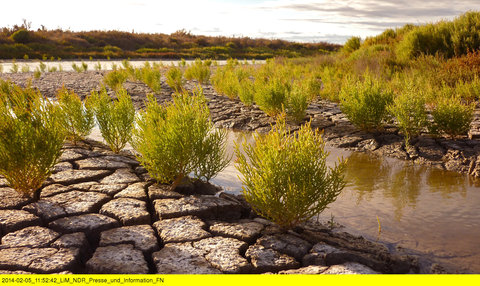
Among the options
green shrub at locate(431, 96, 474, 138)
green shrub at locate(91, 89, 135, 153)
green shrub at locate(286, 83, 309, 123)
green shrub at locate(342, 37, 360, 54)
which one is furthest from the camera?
green shrub at locate(342, 37, 360, 54)

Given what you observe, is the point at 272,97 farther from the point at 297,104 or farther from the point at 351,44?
the point at 351,44

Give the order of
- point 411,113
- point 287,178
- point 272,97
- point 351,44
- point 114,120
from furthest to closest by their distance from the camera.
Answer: point 351,44 < point 272,97 < point 411,113 < point 114,120 < point 287,178

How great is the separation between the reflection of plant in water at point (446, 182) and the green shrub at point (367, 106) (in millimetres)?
1750

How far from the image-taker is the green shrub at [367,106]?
7117 millimetres

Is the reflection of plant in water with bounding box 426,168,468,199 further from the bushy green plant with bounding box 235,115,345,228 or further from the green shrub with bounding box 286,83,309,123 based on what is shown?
the green shrub with bounding box 286,83,309,123

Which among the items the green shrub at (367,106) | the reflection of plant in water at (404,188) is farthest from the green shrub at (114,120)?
the green shrub at (367,106)

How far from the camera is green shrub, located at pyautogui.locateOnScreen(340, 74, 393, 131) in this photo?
712cm

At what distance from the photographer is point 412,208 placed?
4.28 meters

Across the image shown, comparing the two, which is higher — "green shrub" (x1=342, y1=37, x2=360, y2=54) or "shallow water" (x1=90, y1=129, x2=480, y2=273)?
"green shrub" (x1=342, y1=37, x2=360, y2=54)

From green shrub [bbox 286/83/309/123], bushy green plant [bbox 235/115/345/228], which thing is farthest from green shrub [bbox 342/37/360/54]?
bushy green plant [bbox 235/115/345/228]

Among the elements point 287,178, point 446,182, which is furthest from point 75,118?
point 446,182

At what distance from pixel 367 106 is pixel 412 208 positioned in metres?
3.18

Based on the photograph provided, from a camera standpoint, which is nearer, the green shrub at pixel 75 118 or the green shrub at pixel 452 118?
the green shrub at pixel 75 118

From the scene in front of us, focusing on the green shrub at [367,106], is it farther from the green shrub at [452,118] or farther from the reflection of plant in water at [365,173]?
the reflection of plant in water at [365,173]
